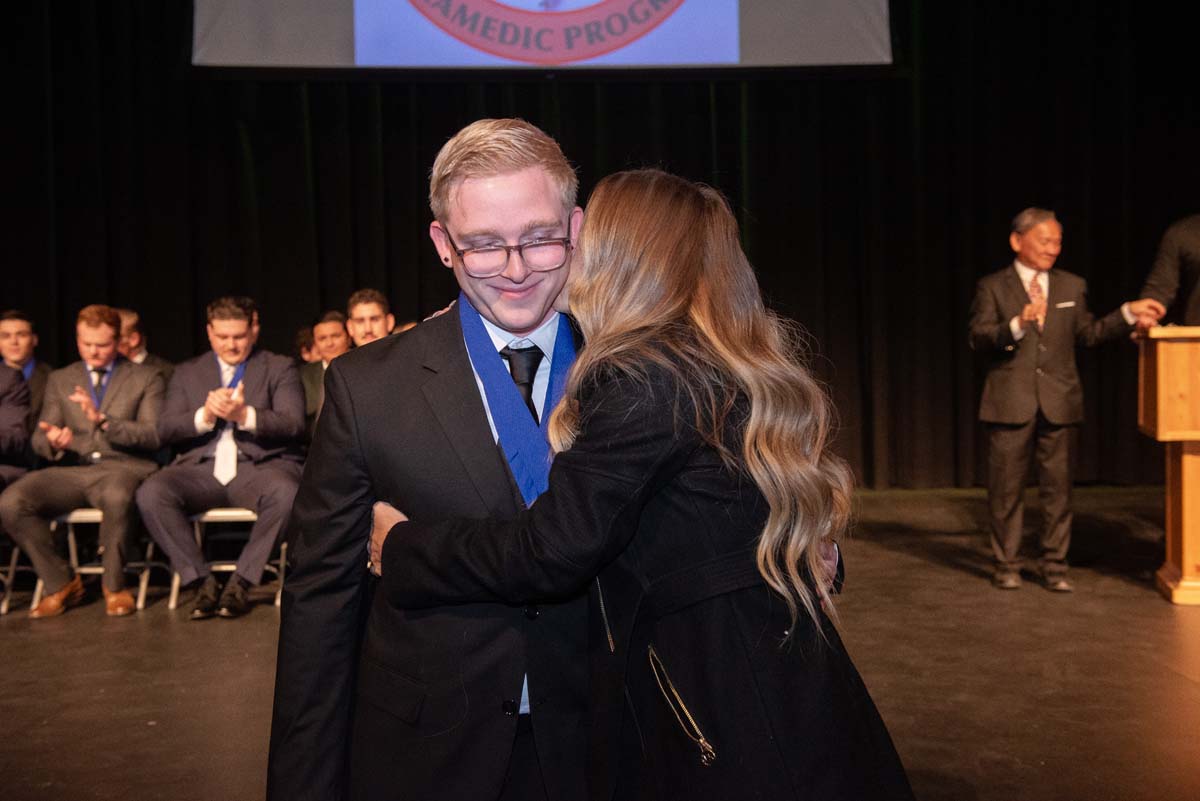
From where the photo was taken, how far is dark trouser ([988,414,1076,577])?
5.93 meters

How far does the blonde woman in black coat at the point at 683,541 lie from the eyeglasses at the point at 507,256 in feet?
0.48

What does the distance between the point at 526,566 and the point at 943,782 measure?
238 centimetres

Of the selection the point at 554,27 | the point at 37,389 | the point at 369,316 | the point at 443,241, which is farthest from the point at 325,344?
the point at 443,241

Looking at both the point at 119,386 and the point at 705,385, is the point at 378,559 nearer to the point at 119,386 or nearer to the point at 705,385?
the point at 705,385

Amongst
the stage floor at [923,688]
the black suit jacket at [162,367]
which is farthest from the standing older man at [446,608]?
the black suit jacket at [162,367]

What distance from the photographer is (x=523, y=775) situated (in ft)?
5.65

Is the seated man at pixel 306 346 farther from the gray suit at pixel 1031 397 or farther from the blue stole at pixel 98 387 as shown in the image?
the gray suit at pixel 1031 397

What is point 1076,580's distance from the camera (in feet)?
19.9

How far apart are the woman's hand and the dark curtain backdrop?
6658 millimetres

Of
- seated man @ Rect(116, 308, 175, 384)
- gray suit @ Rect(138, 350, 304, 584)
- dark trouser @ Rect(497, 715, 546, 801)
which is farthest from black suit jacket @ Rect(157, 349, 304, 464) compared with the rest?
dark trouser @ Rect(497, 715, 546, 801)

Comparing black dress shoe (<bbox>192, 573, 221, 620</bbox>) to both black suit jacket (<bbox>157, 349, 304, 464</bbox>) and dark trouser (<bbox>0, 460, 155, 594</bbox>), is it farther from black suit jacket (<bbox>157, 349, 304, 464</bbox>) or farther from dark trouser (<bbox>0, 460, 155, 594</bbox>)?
black suit jacket (<bbox>157, 349, 304, 464</bbox>)

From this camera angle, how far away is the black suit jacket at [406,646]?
1668mm

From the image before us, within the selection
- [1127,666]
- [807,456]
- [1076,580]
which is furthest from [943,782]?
[1076,580]

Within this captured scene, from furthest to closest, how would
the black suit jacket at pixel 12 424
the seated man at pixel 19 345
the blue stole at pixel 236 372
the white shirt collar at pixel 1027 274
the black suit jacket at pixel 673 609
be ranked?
the seated man at pixel 19 345, the black suit jacket at pixel 12 424, the blue stole at pixel 236 372, the white shirt collar at pixel 1027 274, the black suit jacket at pixel 673 609
